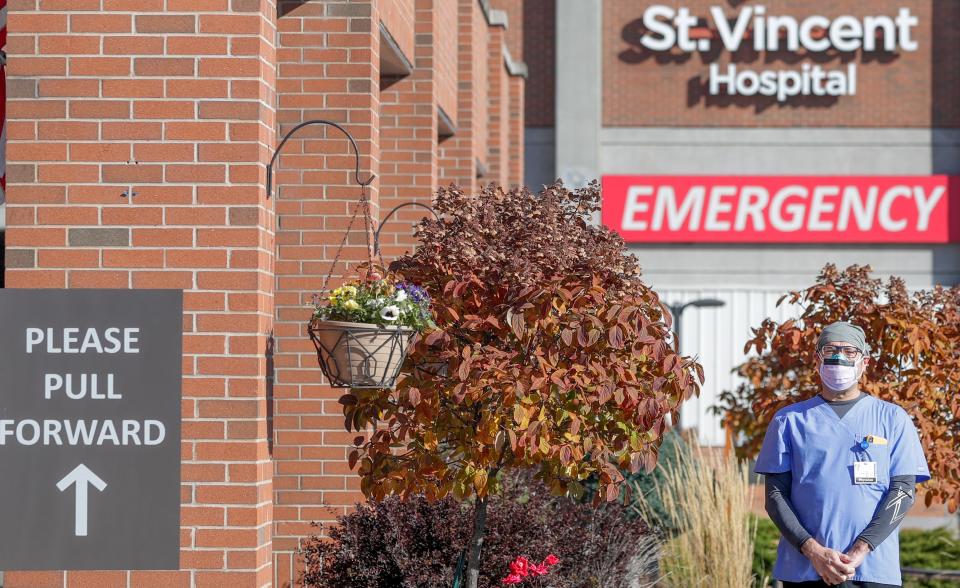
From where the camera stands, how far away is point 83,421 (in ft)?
17.3

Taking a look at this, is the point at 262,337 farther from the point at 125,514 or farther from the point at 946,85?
the point at 946,85

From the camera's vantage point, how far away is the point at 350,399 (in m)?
6.29

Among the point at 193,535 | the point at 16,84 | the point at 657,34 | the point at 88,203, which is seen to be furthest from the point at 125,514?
the point at 657,34

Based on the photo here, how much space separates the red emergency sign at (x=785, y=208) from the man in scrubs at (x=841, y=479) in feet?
72.5

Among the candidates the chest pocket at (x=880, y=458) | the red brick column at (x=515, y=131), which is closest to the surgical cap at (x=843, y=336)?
the chest pocket at (x=880, y=458)

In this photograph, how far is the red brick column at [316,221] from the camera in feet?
26.1

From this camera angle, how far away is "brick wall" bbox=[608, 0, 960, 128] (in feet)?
92.0

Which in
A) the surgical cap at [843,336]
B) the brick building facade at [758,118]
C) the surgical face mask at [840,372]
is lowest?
the surgical face mask at [840,372]

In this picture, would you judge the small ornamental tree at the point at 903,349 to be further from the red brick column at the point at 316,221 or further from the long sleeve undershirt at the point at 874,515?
the red brick column at the point at 316,221

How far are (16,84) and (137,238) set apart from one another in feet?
2.64

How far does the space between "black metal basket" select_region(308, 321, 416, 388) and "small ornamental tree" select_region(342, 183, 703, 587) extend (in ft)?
0.46

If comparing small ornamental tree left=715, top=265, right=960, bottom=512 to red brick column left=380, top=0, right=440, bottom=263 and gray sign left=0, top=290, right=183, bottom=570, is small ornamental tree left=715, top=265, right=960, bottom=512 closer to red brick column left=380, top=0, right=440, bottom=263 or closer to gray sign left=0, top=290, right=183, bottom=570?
red brick column left=380, top=0, right=440, bottom=263

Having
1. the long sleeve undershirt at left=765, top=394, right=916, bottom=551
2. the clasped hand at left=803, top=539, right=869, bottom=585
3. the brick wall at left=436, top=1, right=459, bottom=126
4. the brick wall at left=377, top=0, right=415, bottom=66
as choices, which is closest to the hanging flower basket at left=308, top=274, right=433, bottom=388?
the long sleeve undershirt at left=765, top=394, right=916, bottom=551

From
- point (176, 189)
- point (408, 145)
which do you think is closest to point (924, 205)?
point (408, 145)
